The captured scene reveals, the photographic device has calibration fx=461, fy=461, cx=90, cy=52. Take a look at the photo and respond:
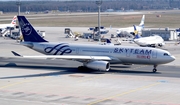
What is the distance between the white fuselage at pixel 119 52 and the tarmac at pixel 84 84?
1.71m

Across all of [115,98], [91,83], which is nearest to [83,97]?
[115,98]

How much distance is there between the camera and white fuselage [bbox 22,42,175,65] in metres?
60.0

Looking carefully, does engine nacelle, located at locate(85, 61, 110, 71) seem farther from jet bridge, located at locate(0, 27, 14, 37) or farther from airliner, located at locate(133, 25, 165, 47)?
jet bridge, located at locate(0, 27, 14, 37)

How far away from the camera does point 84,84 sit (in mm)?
51594

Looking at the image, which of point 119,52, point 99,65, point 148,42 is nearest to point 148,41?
point 148,42

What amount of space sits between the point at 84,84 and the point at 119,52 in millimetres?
11753

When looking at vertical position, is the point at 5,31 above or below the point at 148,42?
above

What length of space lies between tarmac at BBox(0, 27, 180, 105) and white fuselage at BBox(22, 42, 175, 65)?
5.62 feet

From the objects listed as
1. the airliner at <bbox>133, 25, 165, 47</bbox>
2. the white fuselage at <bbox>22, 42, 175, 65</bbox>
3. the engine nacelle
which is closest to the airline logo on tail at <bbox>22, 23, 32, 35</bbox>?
the white fuselage at <bbox>22, 42, 175, 65</bbox>

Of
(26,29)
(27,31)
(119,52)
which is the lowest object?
(119,52)

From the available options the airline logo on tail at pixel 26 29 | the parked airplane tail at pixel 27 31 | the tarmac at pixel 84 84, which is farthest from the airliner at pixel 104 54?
the airline logo on tail at pixel 26 29

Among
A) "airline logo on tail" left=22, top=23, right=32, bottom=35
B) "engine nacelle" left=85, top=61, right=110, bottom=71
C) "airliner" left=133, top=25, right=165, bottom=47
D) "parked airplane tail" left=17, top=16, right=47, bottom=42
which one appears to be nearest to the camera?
"engine nacelle" left=85, top=61, right=110, bottom=71

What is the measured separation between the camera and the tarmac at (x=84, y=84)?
42.8m

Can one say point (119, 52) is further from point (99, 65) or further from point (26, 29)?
point (26, 29)
